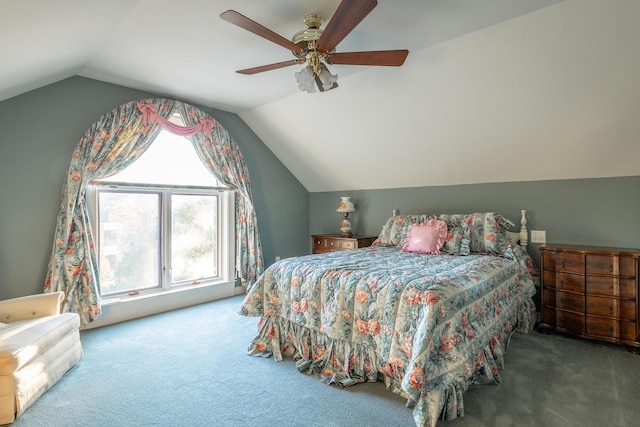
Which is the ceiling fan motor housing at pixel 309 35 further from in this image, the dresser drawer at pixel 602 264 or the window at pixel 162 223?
the dresser drawer at pixel 602 264

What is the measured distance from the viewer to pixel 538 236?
3299mm

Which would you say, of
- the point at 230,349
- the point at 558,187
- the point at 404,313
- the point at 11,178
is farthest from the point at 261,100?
the point at 558,187

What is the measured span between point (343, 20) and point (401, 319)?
1.68m

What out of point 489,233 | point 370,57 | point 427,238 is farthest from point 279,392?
point 489,233

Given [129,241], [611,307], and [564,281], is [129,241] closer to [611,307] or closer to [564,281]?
[564,281]

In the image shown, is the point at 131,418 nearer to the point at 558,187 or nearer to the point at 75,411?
the point at 75,411

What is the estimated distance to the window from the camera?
347 centimetres

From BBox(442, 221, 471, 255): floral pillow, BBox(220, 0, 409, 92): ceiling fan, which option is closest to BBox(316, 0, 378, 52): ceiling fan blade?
BBox(220, 0, 409, 92): ceiling fan

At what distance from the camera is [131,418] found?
1.80 meters

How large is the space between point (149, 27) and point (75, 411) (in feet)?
8.29

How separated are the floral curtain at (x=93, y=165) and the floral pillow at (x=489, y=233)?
123 inches

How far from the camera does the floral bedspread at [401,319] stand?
1672 millimetres

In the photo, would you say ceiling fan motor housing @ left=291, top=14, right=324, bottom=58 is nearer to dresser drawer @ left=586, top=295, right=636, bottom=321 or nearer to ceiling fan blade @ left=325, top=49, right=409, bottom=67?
ceiling fan blade @ left=325, top=49, right=409, bottom=67

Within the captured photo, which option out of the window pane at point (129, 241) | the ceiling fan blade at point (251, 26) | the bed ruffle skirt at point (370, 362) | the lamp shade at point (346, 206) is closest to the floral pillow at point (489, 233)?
the bed ruffle skirt at point (370, 362)
